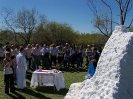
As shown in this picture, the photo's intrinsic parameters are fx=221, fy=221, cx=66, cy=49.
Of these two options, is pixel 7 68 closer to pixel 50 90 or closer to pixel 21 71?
pixel 21 71

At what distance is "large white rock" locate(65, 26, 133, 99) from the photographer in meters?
4.07

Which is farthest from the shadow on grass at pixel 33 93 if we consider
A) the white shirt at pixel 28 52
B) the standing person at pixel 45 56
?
the standing person at pixel 45 56

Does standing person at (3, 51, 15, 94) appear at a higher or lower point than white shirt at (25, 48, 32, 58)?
lower

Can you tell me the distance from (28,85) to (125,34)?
25.4 ft

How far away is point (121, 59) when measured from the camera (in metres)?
4.22

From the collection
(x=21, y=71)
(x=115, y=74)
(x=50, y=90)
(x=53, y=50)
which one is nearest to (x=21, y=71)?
(x=21, y=71)

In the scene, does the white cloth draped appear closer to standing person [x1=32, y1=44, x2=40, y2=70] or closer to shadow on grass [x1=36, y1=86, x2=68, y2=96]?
shadow on grass [x1=36, y1=86, x2=68, y2=96]

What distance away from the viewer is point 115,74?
418cm

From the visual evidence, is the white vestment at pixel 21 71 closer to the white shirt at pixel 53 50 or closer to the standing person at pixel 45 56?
the standing person at pixel 45 56

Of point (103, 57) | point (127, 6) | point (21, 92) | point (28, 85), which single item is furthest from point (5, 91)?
point (127, 6)

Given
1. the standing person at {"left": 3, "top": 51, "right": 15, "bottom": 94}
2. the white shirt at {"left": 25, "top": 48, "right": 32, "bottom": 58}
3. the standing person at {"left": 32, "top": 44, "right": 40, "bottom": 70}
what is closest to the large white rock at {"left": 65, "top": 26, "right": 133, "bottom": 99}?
the standing person at {"left": 3, "top": 51, "right": 15, "bottom": 94}

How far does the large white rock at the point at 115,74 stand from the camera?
4070mm

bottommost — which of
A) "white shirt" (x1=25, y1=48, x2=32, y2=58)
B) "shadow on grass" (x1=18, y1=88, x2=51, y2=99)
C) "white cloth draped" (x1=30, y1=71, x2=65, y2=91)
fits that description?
"shadow on grass" (x1=18, y1=88, x2=51, y2=99)

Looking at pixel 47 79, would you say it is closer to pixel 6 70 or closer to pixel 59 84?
pixel 59 84
